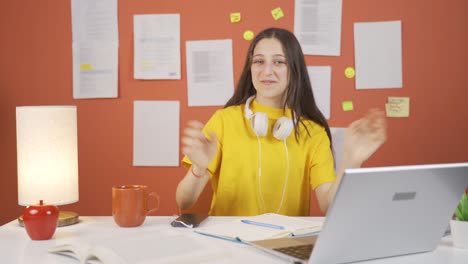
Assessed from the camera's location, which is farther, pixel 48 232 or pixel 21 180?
pixel 21 180

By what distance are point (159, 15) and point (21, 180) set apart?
133cm

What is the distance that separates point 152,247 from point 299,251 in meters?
0.32

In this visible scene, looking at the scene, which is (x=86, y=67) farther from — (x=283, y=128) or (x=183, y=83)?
(x=283, y=128)

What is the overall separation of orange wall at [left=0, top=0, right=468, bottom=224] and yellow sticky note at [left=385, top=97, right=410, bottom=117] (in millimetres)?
29

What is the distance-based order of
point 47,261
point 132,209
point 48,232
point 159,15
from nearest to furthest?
point 47,261, point 48,232, point 132,209, point 159,15

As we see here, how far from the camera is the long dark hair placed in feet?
6.30

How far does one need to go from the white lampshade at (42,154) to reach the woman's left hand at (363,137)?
2.71 ft

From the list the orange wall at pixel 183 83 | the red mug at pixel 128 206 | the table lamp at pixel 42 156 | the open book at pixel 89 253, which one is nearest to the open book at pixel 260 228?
the red mug at pixel 128 206

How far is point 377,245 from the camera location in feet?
3.32

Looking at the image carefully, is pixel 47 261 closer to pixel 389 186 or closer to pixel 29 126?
pixel 29 126

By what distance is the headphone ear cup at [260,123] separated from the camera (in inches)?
70.3

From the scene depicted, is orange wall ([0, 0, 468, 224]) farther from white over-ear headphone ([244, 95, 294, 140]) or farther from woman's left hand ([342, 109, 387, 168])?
woman's left hand ([342, 109, 387, 168])

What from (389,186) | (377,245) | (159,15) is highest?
(159,15)

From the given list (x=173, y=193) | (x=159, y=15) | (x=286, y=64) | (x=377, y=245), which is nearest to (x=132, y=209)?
(x=377, y=245)
